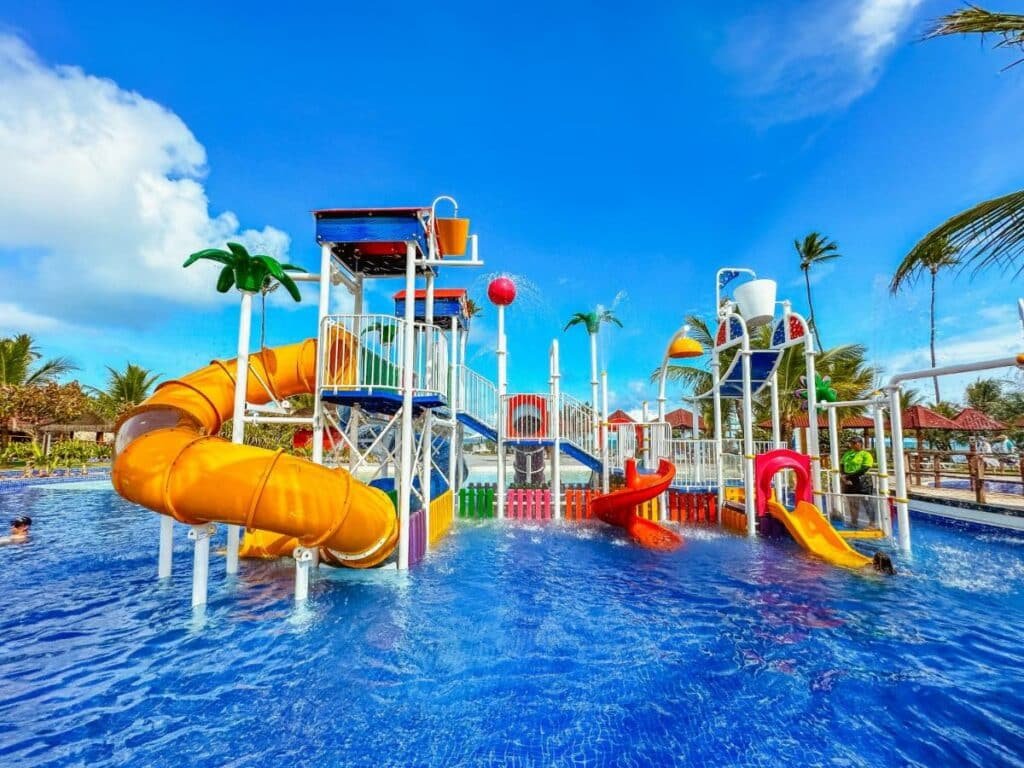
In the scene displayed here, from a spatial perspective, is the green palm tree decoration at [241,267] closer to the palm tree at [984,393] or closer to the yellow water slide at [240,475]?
the yellow water slide at [240,475]

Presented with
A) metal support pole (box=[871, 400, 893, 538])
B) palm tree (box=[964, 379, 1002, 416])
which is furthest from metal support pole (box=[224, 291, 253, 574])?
palm tree (box=[964, 379, 1002, 416])

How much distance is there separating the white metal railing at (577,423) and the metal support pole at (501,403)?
1712mm

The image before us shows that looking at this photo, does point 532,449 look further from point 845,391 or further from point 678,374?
point 845,391

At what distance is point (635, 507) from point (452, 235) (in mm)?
7457

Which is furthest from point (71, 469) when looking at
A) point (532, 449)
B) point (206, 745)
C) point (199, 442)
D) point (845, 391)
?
point (845, 391)

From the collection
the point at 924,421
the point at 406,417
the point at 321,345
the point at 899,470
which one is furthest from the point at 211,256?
the point at 924,421

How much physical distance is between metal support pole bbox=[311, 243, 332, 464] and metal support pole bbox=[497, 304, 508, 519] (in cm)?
665

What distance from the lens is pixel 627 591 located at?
24.2ft

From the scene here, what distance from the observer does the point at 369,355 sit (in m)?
7.95

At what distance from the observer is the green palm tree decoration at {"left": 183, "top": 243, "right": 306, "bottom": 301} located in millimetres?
6949

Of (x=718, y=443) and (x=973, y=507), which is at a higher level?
Answer: (x=718, y=443)

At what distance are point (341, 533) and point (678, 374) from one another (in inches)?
802

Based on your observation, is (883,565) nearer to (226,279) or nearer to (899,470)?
(899,470)

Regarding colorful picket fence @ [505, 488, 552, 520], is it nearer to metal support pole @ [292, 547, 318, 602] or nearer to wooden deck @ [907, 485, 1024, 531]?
metal support pole @ [292, 547, 318, 602]
